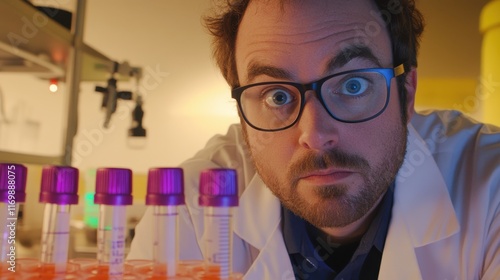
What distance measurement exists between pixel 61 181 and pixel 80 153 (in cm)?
154

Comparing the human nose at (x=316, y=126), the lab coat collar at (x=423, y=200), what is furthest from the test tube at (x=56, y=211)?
the lab coat collar at (x=423, y=200)

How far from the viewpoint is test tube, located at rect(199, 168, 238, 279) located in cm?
46

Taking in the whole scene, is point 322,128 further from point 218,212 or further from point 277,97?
point 218,212

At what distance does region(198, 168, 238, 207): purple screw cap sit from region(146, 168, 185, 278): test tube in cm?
3

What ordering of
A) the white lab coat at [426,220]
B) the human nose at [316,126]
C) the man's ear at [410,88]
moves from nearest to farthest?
the human nose at [316,126]
the white lab coat at [426,220]
the man's ear at [410,88]

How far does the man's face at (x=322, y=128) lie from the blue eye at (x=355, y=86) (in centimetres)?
3

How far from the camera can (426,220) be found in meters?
0.88

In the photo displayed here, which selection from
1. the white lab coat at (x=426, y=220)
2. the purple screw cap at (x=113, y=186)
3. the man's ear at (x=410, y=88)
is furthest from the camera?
the man's ear at (x=410, y=88)

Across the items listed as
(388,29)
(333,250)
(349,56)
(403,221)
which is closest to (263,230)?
(333,250)

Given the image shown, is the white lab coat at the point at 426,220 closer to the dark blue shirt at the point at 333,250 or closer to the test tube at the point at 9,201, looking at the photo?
the dark blue shirt at the point at 333,250

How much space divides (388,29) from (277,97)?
301 mm

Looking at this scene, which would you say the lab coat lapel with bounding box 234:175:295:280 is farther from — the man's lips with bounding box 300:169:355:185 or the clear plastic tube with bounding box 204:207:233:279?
the clear plastic tube with bounding box 204:207:233:279

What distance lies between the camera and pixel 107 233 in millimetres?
484

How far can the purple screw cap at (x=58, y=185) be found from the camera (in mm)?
458
